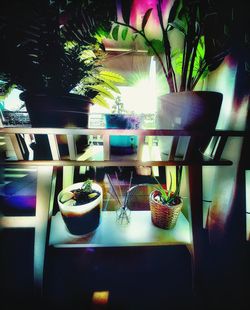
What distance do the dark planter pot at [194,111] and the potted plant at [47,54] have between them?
302mm

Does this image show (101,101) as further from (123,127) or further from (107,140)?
(107,140)

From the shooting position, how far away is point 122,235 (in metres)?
0.60

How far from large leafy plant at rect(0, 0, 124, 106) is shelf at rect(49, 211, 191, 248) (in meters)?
0.51

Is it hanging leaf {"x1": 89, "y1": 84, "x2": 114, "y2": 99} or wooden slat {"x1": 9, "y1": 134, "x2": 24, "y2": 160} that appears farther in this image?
hanging leaf {"x1": 89, "y1": 84, "x2": 114, "y2": 99}

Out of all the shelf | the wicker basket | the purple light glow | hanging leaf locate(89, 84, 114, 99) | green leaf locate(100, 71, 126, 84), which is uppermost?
the purple light glow

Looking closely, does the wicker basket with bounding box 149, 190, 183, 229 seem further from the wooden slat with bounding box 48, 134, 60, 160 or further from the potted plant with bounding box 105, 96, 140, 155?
the wooden slat with bounding box 48, 134, 60, 160

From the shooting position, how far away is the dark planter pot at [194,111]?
0.47 meters

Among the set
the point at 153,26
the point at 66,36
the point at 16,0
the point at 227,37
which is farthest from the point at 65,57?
the point at 153,26

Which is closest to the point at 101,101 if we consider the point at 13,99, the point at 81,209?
the point at 13,99

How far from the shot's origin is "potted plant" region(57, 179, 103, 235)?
0.53 m

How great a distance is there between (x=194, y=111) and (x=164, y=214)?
0.40 m

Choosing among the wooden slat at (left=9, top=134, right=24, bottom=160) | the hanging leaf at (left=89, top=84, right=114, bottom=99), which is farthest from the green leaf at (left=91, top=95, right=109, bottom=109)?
the wooden slat at (left=9, top=134, right=24, bottom=160)

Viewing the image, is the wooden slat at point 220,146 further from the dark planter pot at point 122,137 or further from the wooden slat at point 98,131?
the dark planter pot at point 122,137

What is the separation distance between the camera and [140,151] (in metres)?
0.47
